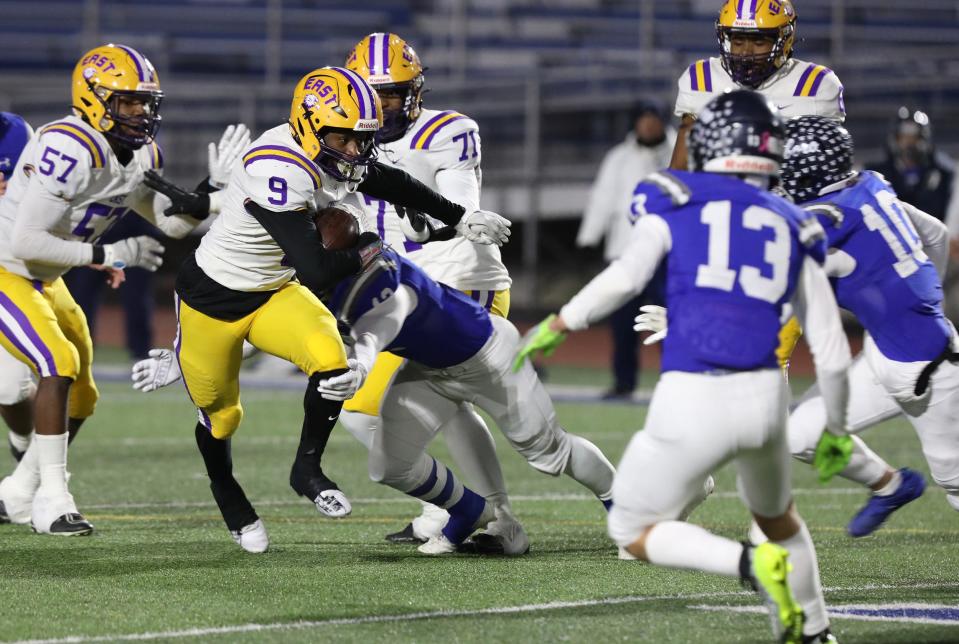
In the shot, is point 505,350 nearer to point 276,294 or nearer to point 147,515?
point 276,294

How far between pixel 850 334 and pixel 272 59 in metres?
5.96

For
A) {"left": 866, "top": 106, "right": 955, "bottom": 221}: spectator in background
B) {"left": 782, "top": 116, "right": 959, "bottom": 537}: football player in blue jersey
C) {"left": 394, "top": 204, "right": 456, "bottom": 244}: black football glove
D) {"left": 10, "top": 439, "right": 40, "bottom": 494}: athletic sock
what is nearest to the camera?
{"left": 782, "top": 116, "right": 959, "bottom": 537}: football player in blue jersey

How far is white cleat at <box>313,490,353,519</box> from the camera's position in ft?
14.8

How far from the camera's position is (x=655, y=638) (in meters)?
3.58

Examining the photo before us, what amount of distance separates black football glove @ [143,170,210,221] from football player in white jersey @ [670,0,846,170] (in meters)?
1.66

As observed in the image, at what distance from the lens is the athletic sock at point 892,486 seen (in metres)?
4.58

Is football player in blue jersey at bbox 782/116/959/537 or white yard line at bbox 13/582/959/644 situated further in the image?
football player in blue jersey at bbox 782/116/959/537

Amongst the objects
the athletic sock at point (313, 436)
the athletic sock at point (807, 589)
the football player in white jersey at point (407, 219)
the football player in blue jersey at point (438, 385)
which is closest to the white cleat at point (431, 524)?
the football player in white jersey at point (407, 219)

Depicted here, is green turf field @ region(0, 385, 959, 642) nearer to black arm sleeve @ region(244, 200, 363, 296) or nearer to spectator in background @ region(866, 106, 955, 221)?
black arm sleeve @ region(244, 200, 363, 296)

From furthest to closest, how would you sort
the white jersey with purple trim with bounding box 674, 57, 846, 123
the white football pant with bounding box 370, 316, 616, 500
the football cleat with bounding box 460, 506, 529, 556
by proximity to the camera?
the white jersey with purple trim with bounding box 674, 57, 846, 123
the football cleat with bounding box 460, 506, 529, 556
the white football pant with bounding box 370, 316, 616, 500

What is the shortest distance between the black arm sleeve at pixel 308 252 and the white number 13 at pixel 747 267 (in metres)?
1.28

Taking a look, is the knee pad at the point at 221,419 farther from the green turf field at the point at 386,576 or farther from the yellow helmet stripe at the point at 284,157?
the yellow helmet stripe at the point at 284,157

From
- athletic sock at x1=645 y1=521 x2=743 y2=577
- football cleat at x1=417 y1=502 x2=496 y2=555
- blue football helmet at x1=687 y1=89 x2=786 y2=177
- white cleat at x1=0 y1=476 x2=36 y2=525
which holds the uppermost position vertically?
blue football helmet at x1=687 y1=89 x2=786 y2=177

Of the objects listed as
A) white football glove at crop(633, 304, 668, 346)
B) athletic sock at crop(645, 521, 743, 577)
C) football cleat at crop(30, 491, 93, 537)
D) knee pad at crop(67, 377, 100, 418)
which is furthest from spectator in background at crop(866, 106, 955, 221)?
athletic sock at crop(645, 521, 743, 577)
